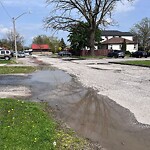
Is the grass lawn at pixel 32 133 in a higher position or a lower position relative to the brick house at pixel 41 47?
lower

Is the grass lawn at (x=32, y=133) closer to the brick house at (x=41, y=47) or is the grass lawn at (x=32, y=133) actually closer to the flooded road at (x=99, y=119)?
the flooded road at (x=99, y=119)

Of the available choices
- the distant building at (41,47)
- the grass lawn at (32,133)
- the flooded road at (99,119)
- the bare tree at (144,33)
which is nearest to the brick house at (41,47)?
the distant building at (41,47)

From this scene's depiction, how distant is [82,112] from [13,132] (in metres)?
3.36

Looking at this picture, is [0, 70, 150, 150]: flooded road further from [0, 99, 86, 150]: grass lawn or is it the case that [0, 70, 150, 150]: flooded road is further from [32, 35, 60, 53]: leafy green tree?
[32, 35, 60, 53]: leafy green tree

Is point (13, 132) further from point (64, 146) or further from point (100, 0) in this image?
point (100, 0)

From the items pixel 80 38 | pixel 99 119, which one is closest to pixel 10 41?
pixel 80 38

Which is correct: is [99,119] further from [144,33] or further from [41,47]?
[41,47]

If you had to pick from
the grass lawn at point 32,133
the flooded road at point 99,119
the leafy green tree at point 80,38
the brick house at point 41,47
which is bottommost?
the flooded road at point 99,119

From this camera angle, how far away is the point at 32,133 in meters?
6.42

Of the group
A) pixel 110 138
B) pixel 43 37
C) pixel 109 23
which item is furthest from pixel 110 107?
pixel 43 37

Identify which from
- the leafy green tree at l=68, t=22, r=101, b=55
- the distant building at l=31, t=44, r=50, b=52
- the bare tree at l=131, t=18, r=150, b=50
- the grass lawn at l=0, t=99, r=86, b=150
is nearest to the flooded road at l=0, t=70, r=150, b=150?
the grass lawn at l=0, t=99, r=86, b=150

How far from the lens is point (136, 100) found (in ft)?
35.8

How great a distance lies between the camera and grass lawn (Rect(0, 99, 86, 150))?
5738 mm

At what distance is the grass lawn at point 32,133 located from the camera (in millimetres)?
5738
